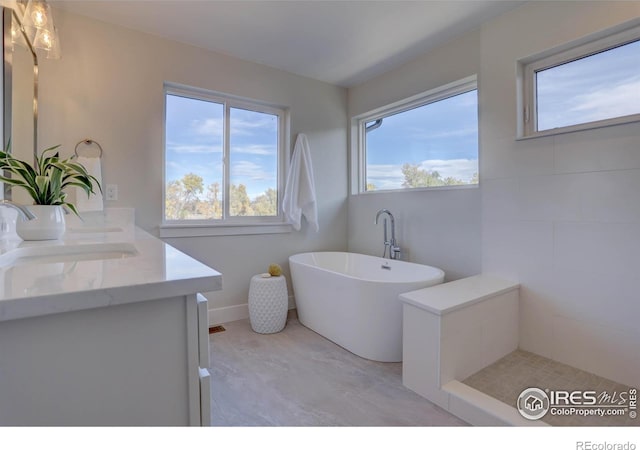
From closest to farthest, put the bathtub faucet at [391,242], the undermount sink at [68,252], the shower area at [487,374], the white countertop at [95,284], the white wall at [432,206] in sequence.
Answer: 1. the white countertop at [95,284]
2. the undermount sink at [68,252]
3. the shower area at [487,374]
4. the white wall at [432,206]
5. the bathtub faucet at [391,242]

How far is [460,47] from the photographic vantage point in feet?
7.75

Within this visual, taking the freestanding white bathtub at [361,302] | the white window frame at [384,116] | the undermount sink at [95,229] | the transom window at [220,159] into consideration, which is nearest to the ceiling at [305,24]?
the white window frame at [384,116]

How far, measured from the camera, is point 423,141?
2730mm

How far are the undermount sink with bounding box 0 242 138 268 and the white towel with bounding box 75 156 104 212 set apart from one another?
41.3 inches

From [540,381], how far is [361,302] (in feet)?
3.47

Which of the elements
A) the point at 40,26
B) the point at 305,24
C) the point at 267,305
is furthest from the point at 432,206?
the point at 40,26

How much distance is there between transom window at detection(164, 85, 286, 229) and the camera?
100 inches

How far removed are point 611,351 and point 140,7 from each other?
3529 mm

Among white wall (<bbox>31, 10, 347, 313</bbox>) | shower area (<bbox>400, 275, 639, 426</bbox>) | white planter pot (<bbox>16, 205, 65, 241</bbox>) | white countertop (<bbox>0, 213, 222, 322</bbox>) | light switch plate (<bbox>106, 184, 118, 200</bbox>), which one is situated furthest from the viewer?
light switch plate (<bbox>106, 184, 118, 200</bbox>)

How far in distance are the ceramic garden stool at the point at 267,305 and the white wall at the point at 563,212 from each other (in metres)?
1.62

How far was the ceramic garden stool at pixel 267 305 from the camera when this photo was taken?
8.15 feet

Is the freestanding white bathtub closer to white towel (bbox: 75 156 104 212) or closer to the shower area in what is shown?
the shower area

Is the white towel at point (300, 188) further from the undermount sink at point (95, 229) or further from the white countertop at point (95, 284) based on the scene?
the white countertop at point (95, 284)

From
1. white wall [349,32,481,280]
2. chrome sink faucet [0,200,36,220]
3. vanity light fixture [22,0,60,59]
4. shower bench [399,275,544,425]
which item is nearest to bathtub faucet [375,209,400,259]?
white wall [349,32,481,280]
